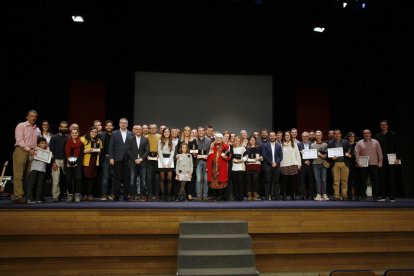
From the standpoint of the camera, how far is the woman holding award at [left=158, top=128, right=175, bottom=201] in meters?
6.98

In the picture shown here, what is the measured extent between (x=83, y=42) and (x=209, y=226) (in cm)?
673

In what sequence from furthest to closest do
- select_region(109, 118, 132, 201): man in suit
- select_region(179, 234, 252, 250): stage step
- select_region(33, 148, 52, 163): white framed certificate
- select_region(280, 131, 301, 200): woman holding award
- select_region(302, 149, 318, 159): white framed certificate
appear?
1. select_region(280, 131, 301, 200): woman holding award
2. select_region(302, 149, 318, 159): white framed certificate
3. select_region(109, 118, 132, 201): man in suit
4. select_region(33, 148, 52, 163): white framed certificate
5. select_region(179, 234, 252, 250): stage step

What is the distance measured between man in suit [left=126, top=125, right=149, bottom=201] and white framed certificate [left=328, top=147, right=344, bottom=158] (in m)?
3.79

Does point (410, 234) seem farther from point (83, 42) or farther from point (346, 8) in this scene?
point (83, 42)

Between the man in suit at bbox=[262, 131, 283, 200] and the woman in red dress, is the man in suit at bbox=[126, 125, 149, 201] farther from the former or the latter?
the man in suit at bbox=[262, 131, 283, 200]

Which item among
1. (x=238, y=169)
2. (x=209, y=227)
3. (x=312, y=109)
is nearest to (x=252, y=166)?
(x=238, y=169)

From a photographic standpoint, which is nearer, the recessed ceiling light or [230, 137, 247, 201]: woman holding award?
[230, 137, 247, 201]: woman holding award

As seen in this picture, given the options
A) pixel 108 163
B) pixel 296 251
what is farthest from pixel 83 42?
pixel 296 251

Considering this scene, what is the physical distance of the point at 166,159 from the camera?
700 cm

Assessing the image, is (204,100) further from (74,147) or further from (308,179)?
(74,147)

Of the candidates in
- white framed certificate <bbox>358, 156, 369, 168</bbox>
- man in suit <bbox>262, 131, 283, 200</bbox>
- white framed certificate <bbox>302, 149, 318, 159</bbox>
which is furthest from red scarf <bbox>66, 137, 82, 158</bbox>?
white framed certificate <bbox>358, 156, 369, 168</bbox>

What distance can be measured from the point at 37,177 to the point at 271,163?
461 centimetres

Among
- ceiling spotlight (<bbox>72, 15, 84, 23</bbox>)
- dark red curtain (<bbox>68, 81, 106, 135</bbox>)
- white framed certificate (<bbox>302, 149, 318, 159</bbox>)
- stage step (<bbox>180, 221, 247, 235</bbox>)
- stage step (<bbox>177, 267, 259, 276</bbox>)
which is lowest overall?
stage step (<bbox>177, 267, 259, 276</bbox>)

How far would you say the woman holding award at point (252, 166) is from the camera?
293 inches
